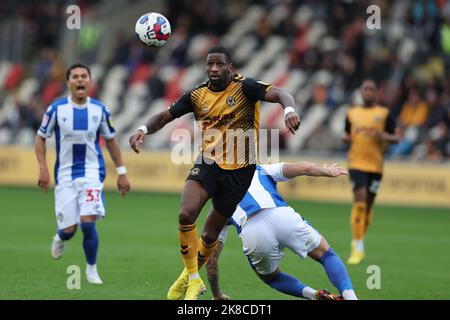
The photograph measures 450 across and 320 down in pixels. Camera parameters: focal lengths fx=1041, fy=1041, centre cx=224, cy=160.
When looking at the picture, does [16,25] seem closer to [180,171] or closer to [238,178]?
[180,171]

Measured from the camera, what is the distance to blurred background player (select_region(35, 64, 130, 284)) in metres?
11.6

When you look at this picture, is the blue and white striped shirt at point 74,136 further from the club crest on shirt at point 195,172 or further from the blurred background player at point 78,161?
the club crest on shirt at point 195,172

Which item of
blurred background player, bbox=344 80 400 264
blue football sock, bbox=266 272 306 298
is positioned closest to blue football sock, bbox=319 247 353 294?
blue football sock, bbox=266 272 306 298

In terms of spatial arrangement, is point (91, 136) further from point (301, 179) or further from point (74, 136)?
point (301, 179)

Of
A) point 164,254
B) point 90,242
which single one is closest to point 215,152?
point 90,242

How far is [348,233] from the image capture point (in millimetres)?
17594

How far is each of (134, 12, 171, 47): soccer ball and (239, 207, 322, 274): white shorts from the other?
216 centimetres

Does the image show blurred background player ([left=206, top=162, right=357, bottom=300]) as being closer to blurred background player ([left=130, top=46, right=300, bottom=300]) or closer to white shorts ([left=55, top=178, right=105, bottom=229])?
blurred background player ([left=130, top=46, right=300, bottom=300])

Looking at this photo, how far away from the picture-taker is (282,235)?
9242 millimetres

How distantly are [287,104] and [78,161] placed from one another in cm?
350

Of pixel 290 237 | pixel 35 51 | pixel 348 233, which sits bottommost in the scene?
pixel 348 233
